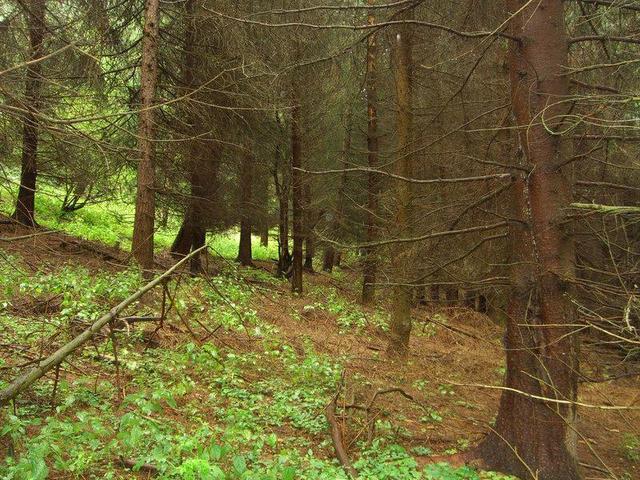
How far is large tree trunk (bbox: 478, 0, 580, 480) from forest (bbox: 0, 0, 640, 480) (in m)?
0.02

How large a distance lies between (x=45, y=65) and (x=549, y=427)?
10.8m

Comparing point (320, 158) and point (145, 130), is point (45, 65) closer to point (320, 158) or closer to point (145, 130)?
point (145, 130)

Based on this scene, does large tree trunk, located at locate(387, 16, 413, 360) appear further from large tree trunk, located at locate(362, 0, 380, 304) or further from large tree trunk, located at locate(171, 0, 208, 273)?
large tree trunk, located at locate(171, 0, 208, 273)

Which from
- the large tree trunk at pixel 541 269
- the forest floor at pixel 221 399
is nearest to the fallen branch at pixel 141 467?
the forest floor at pixel 221 399

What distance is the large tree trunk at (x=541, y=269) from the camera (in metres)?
4.46

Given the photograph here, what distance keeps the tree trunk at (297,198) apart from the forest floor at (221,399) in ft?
13.8

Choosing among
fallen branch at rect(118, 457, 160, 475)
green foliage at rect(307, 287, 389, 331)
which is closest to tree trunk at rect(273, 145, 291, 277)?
green foliage at rect(307, 287, 389, 331)

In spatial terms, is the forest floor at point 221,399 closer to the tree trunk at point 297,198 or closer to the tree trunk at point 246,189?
the tree trunk at point 297,198

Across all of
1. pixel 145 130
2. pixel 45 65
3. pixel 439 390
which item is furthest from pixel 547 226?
pixel 45 65

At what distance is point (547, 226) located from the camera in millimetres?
4559

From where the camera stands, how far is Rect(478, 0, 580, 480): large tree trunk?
176 inches

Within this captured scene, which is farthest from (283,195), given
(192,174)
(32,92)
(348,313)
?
(32,92)

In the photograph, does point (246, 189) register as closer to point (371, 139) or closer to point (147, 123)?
point (371, 139)

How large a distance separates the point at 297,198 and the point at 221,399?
9.86 m
